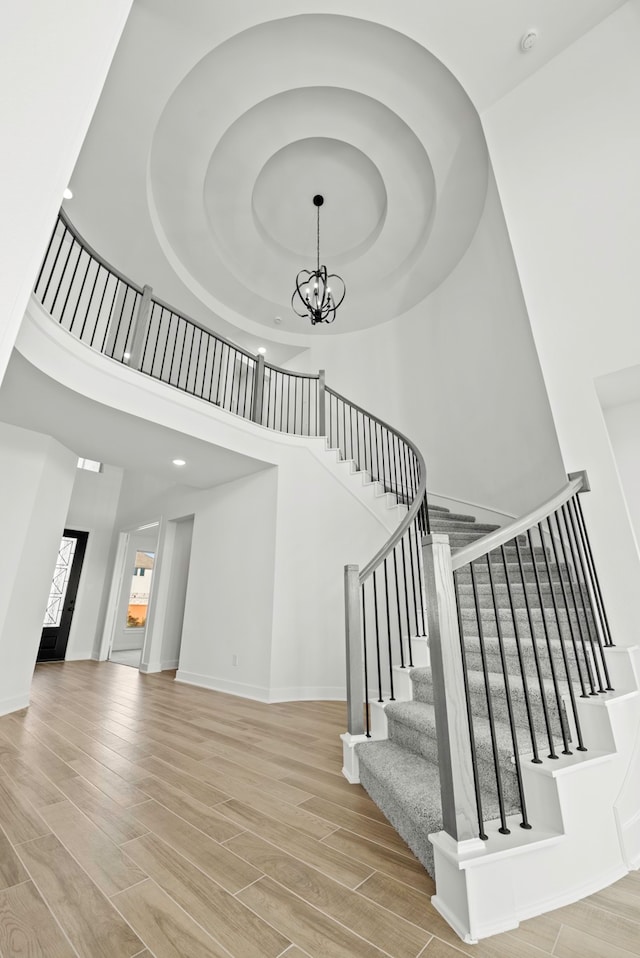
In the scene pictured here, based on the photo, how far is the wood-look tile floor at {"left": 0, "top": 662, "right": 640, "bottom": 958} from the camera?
123 centimetres

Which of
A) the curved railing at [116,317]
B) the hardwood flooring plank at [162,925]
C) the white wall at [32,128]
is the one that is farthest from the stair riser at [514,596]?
the white wall at [32,128]

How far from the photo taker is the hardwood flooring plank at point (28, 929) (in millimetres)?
1188

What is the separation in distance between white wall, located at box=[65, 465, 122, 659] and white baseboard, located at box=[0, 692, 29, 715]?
345cm

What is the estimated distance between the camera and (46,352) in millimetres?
3133

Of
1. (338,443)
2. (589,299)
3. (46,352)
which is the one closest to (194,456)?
(46,352)

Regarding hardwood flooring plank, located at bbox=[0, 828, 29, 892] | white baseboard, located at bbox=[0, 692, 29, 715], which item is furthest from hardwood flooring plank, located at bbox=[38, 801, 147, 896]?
white baseboard, located at bbox=[0, 692, 29, 715]

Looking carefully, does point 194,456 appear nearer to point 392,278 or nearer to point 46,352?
point 46,352

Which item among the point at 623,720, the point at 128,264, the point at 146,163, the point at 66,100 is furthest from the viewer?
the point at 128,264

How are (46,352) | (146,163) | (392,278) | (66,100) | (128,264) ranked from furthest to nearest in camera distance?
(392,278), (128,264), (146,163), (46,352), (66,100)

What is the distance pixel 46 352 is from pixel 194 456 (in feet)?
6.05

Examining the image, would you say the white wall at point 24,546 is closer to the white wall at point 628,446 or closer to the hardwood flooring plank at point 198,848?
the hardwood flooring plank at point 198,848

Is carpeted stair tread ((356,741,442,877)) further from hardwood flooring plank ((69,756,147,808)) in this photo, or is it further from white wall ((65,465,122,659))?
white wall ((65,465,122,659))

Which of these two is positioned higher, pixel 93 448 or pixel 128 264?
pixel 128 264

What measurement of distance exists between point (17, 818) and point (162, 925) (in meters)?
1.13
